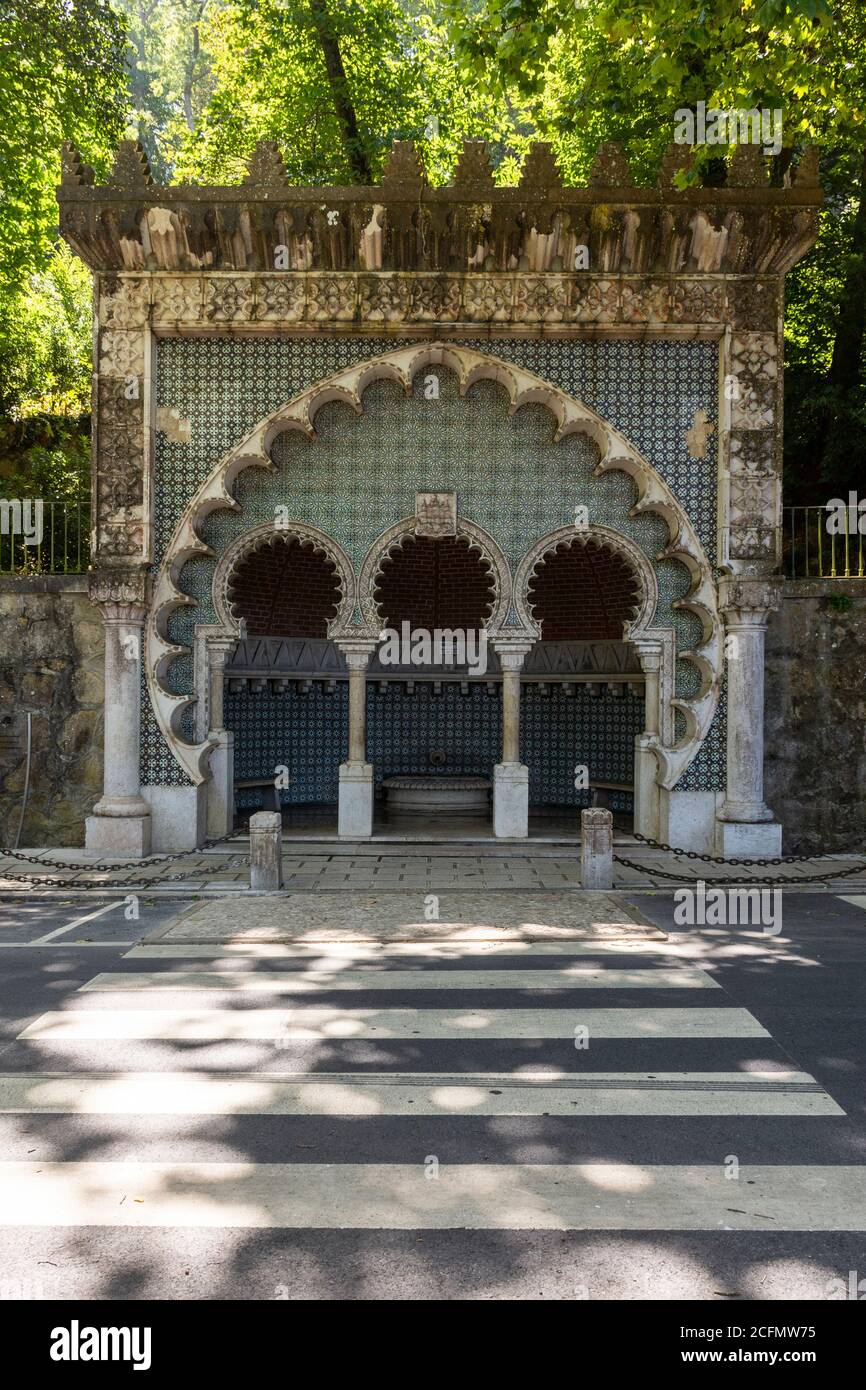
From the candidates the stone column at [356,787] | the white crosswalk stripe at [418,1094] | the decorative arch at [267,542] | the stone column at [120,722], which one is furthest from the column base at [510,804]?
the white crosswalk stripe at [418,1094]

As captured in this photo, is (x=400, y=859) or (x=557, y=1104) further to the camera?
(x=400, y=859)

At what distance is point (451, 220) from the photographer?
11.0 m

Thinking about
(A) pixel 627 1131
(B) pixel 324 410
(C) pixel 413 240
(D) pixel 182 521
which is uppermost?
(C) pixel 413 240

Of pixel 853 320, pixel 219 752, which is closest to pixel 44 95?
pixel 219 752

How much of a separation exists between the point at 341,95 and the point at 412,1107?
18427 millimetres

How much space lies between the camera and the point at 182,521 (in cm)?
1153

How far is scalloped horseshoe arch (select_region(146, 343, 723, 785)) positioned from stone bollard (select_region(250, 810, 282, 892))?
2.28 metres

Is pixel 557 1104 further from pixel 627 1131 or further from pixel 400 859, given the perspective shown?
pixel 400 859

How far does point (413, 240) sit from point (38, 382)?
11714mm

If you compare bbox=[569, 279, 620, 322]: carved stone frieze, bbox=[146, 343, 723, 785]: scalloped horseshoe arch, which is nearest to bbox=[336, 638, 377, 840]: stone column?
bbox=[146, 343, 723, 785]: scalloped horseshoe arch
